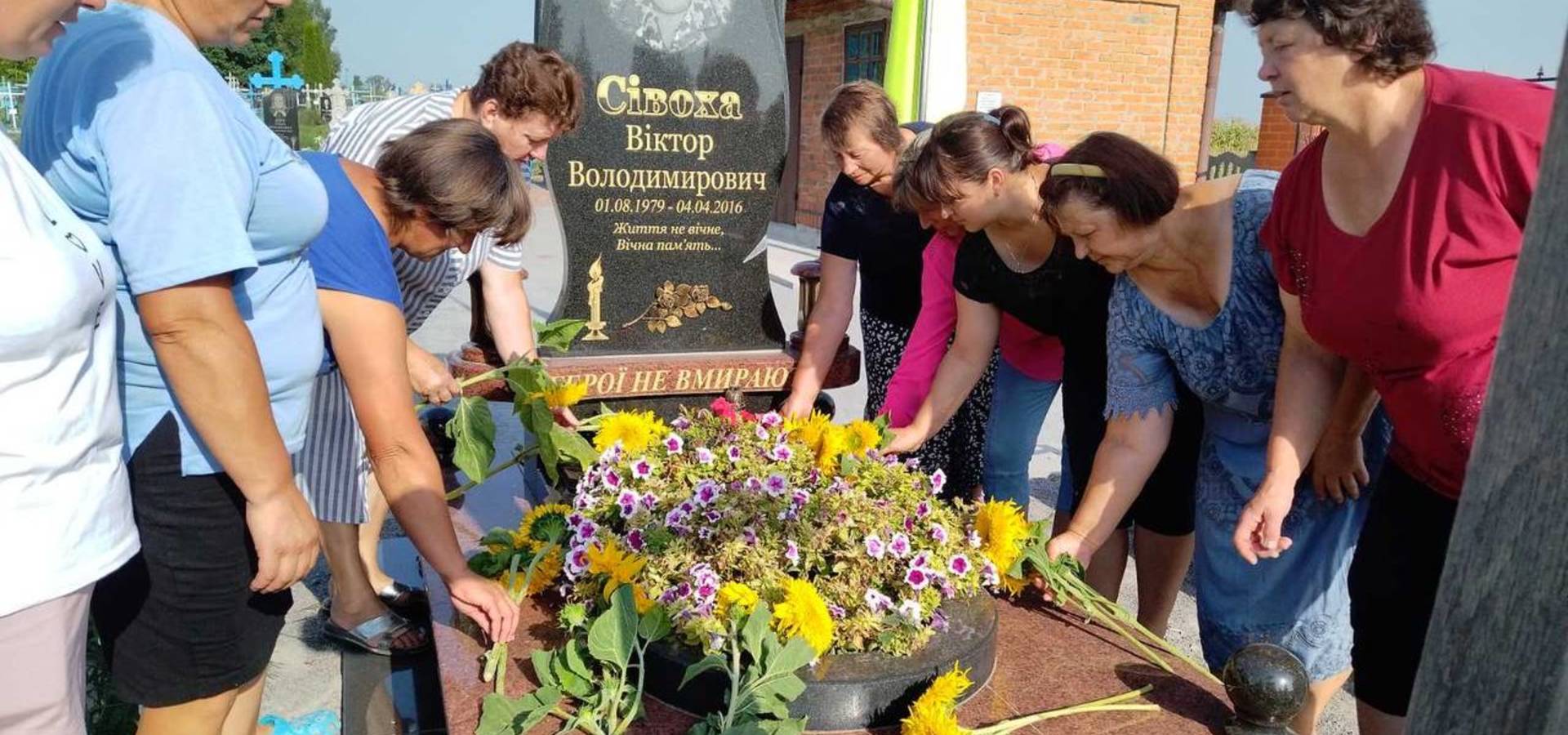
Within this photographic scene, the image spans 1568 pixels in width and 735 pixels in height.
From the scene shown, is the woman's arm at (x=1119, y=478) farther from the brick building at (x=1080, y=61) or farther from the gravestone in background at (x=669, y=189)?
the brick building at (x=1080, y=61)

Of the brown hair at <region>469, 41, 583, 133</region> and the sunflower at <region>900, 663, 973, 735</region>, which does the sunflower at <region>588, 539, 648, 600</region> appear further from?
the brown hair at <region>469, 41, 583, 133</region>

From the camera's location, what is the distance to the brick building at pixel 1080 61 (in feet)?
34.9

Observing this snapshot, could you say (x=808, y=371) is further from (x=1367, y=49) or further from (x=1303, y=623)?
(x=1367, y=49)

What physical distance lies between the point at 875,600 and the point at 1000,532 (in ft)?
1.28

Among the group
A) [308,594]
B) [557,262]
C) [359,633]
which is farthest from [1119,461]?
[557,262]

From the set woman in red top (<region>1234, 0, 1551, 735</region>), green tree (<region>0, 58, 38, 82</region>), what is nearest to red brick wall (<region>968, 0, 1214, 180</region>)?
woman in red top (<region>1234, 0, 1551, 735</region>)

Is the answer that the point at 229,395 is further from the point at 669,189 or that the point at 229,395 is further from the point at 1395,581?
the point at 669,189

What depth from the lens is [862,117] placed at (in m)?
2.93

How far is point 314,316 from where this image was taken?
1.60 m

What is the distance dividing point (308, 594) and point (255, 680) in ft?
5.32

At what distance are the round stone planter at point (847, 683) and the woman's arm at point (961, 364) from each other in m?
0.97

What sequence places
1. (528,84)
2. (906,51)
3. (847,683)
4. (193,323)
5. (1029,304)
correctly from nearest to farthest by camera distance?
(193,323) → (847,683) → (1029,304) → (528,84) → (906,51)

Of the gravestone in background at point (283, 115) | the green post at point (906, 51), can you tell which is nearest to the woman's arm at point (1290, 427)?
the green post at point (906, 51)

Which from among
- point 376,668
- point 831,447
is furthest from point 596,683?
point 376,668
